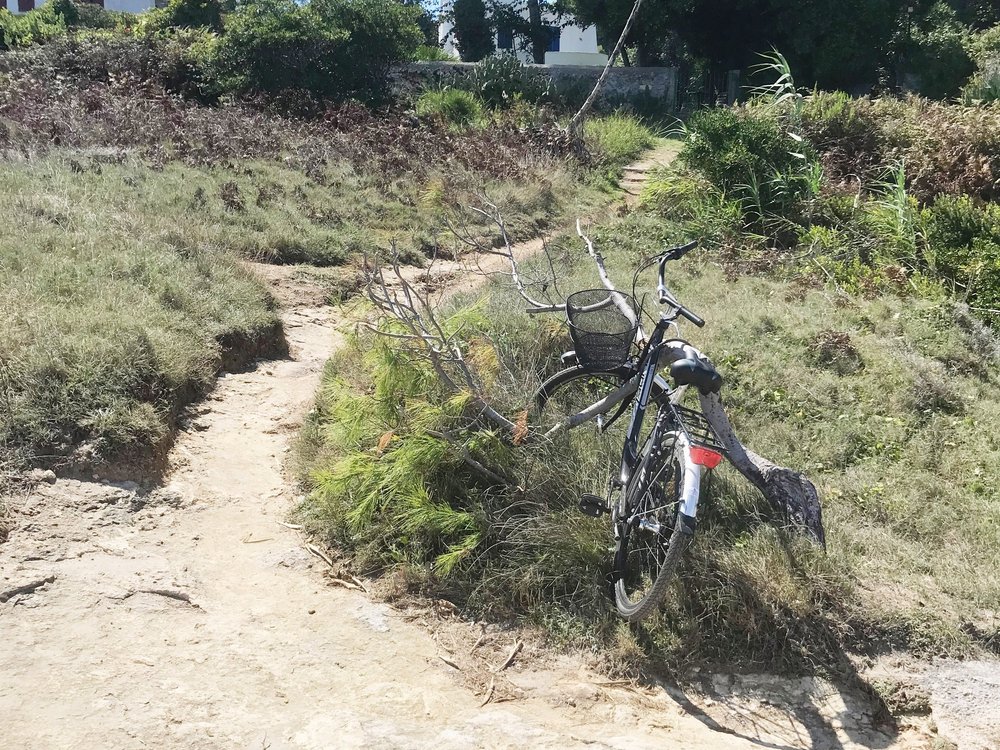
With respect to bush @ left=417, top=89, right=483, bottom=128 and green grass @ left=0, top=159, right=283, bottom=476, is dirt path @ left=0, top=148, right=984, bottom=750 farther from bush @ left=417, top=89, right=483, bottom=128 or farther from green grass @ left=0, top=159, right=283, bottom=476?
bush @ left=417, top=89, right=483, bottom=128

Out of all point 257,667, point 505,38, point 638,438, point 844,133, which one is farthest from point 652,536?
point 505,38

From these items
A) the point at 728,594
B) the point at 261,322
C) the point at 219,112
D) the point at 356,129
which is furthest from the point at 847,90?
the point at 728,594

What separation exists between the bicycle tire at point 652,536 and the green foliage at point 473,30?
A: 81.5 feet

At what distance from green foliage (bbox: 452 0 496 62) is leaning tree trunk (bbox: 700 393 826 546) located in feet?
80.4

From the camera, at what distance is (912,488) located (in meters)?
4.82

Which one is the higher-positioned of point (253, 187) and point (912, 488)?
point (253, 187)

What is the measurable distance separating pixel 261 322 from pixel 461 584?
3.47m

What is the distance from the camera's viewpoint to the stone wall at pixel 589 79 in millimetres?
19859

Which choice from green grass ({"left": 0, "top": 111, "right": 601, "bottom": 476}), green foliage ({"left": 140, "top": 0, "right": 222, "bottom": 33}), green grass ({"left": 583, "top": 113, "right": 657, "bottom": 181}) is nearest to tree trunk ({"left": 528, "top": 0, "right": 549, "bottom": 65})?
green foliage ({"left": 140, "top": 0, "right": 222, "bottom": 33})

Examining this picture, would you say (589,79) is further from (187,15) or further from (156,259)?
(156,259)

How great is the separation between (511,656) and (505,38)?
26.9m

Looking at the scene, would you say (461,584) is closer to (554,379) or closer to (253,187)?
(554,379)

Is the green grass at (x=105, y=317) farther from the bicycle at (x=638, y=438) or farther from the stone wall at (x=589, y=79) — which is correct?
the stone wall at (x=589, y=79)

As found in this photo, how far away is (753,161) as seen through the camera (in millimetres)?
10516
